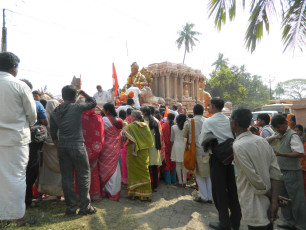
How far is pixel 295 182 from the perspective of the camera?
10.7 ft

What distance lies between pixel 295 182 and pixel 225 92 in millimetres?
32267

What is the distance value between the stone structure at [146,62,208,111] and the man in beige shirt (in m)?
13.5

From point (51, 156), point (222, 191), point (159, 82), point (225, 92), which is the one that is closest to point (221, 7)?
point (222, 191)

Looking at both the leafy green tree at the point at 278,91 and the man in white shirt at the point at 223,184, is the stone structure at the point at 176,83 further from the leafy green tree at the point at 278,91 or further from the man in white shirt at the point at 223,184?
the leafy green tree at the point at 278,91

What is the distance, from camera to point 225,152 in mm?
2986

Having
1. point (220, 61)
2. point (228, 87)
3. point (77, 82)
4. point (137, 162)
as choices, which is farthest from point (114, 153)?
point (220, 61)

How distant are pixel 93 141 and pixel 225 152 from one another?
2219 mm

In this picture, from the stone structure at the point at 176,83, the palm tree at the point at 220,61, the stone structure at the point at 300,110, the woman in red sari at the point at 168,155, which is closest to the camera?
the stone structure at the point at 300,110

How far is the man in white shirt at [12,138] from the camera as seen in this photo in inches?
100

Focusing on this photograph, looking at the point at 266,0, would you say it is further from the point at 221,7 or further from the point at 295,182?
the point at 295,182

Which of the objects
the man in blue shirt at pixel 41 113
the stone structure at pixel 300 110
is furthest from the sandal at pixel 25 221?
the stone structure at pixel 300 110

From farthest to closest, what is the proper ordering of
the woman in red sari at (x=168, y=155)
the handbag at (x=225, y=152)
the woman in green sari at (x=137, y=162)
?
the woman in red sari at (x=168, y=155) → the woman in green sari at (x=137, y=162) → the handbag at (x=225, y=152)

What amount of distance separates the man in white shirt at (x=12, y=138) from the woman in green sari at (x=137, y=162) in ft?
6.25

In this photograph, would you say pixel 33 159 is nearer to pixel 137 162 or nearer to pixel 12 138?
pixel 12 138
